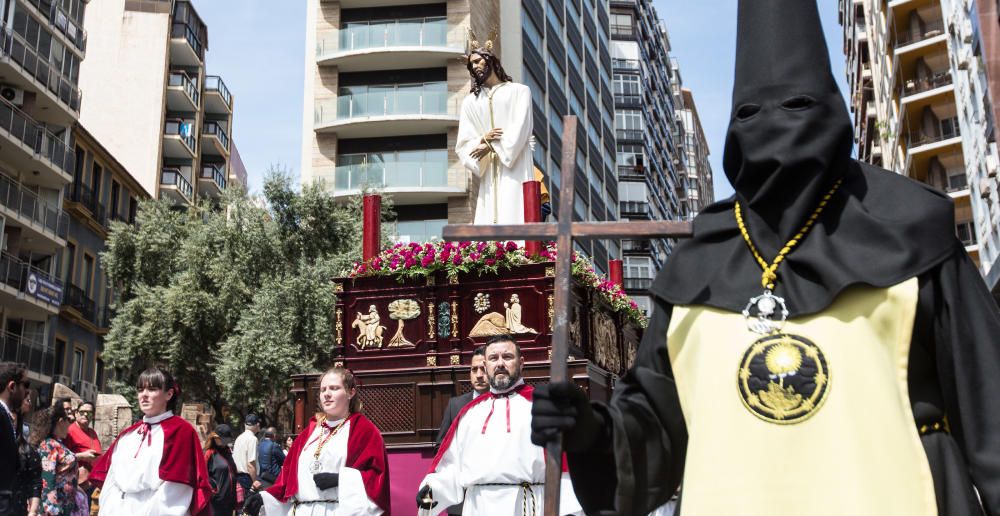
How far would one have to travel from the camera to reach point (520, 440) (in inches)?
286

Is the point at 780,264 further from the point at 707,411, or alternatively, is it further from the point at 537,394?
the point at 537,394

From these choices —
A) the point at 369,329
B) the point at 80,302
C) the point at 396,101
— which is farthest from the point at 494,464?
the point at 80,302

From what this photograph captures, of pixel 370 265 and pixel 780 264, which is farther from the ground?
pixel 370 265

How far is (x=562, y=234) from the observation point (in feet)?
10.6

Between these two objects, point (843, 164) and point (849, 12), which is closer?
point (843, 164)

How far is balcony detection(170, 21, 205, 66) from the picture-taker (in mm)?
53469

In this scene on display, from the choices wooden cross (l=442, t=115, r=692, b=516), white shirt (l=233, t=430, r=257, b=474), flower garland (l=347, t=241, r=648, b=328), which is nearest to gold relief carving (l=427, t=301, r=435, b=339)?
flower garland (l=347, t=241, r=648, b=328)

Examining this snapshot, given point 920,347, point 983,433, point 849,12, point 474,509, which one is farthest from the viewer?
point 849,12

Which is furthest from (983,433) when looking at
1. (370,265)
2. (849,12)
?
(849,12)

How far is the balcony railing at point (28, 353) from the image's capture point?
117 ft

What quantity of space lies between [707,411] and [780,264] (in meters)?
0.50

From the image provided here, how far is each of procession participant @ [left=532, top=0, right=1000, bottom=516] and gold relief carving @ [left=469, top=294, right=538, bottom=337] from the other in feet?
25.7

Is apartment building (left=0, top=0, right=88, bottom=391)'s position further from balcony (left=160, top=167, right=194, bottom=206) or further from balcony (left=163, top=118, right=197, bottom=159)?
balcony (left=163, top=118, right=197, bottom=159)

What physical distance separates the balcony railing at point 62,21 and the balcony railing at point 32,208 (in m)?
6.54
